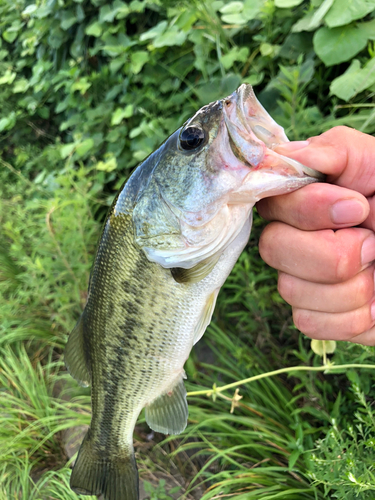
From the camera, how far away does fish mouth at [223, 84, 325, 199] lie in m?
0.74

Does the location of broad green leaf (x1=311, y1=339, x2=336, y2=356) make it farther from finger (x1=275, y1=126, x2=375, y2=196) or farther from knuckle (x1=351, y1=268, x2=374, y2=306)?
finger (x1=275, y1=126, x2=375, y2=196)

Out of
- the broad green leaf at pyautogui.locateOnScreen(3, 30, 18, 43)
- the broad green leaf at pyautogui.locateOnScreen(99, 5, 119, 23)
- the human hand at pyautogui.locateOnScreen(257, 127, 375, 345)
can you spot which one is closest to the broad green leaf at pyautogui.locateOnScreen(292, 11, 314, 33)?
the human hand at pyautogui.locateOnScreen(257, 127, 375, 345)

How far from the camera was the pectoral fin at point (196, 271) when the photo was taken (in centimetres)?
90

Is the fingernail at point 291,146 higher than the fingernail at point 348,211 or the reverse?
higher

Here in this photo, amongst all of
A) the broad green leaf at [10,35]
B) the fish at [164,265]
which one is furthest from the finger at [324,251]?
the broad green leaf at [10,35]

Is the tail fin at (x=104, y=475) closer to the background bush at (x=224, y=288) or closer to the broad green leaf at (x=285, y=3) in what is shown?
the background bush at (x=224, y=288)

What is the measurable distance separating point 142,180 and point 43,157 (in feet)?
10.6

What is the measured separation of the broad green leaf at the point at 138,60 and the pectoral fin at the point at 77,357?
1818 mm

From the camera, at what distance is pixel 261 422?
1.52 meters

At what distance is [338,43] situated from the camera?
1384 mm

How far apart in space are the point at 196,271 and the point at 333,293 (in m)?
0.36

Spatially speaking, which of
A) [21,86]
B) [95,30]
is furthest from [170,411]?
[21,86]

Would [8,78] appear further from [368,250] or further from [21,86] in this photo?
[368,250]

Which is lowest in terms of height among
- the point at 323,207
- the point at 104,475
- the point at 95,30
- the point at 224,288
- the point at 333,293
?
the point at 224,288
